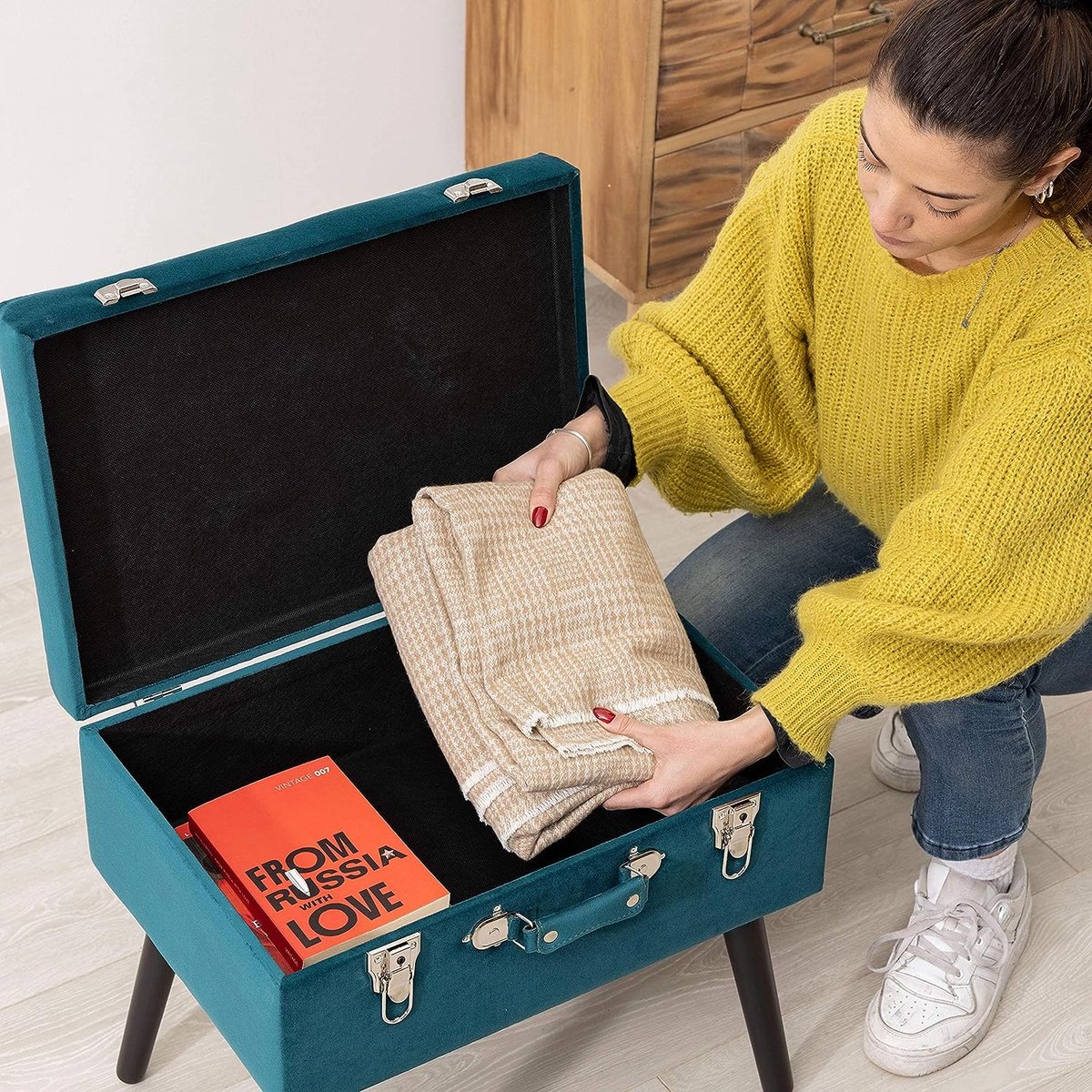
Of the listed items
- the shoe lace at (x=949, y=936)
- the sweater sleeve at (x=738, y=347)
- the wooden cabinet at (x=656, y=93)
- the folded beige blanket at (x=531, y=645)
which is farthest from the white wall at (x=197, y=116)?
the shoe lace at (x=949, y=936)

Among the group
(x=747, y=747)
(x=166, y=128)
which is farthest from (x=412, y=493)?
(x=166, y=128)

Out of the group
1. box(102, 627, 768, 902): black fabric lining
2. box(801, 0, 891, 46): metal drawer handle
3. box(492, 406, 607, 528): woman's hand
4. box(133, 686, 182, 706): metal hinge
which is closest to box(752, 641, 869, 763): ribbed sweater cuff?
→ box(102, 627, 768, 902): black fabric lining

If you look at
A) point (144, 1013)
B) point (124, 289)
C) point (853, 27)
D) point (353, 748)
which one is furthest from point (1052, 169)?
point (853, 27)

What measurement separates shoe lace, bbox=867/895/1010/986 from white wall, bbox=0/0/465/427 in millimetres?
1378

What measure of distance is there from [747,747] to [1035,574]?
0.24m

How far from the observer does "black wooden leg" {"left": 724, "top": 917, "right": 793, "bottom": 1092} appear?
4.20 feet

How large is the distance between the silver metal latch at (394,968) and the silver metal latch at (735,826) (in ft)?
0.78

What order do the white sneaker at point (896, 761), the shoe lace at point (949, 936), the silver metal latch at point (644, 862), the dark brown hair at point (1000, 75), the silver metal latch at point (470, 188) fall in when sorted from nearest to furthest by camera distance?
the dark brown hair at point (1000, 75) → the silver metal latch at point (644, 862) → the silver metal latch at point (470, 188) → the shoe lace at point (949, 936) → the white sneaker at point (896, 761)

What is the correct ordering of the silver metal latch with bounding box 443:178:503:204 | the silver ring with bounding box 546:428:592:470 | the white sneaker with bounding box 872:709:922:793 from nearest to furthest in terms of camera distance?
the silver metal latch with bounding box 443:178:503:204 < the silver ring with bounding box 546:428:592:470 < the white sneaker with bounding box 872:709:922:793

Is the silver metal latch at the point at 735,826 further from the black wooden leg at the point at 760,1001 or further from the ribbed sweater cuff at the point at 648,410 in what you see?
the ribbed sweater cuff at the point at 648,410

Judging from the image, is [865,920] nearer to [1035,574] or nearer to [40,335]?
[1035,574]

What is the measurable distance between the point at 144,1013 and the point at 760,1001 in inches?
19.8

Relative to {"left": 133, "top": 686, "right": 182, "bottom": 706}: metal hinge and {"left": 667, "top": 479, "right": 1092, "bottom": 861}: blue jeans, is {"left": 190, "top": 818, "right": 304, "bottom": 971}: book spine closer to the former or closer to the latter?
{"left": 133, "top": 686, "right": 182, "bottom": 706}: metal hinge

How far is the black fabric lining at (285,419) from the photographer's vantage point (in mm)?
1157
